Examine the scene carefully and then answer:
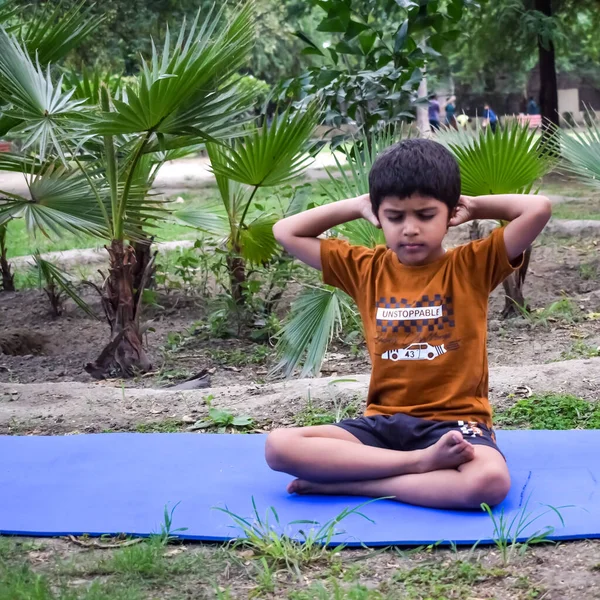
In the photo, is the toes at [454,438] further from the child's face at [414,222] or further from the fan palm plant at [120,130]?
the fan palm plant at [120,130]

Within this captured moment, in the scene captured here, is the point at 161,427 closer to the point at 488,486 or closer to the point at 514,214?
the point at 488,486

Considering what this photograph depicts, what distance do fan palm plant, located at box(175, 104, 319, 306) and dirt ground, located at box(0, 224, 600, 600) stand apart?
567mm

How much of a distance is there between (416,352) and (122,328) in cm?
245

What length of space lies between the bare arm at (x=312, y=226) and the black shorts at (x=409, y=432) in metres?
0.59

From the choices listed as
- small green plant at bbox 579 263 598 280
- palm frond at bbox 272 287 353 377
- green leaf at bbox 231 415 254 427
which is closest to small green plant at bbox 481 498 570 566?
green leaf at bbox 231 415 254 427

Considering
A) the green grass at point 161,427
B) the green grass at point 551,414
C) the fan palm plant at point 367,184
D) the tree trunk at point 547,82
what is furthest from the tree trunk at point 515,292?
the tree trunk at point 547,82

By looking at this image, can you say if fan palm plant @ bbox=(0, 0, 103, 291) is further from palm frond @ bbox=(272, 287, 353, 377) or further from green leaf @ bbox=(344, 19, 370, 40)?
palm frond @ bbox=(272, 287, 353, 377)

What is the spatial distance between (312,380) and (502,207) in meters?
1.67

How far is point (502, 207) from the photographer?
2.93 m

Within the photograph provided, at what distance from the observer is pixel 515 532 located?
8.34 ft

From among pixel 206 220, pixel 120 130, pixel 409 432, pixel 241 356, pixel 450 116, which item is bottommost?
pixel 241 356

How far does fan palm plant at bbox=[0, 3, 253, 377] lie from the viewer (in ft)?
13.9

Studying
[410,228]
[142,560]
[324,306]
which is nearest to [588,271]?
[324,306]

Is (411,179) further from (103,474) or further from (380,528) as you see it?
(103,474)
